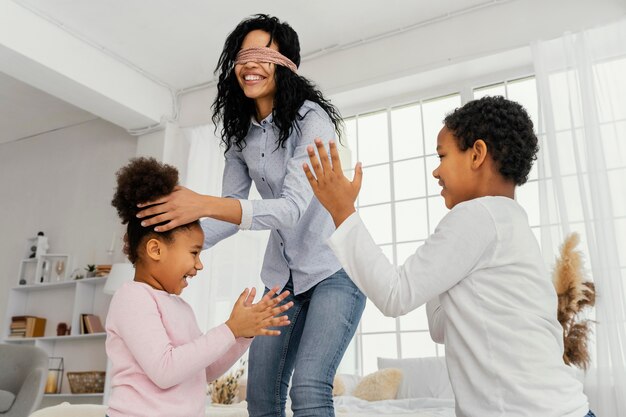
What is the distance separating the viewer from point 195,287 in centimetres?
508

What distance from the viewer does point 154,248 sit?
146 cm

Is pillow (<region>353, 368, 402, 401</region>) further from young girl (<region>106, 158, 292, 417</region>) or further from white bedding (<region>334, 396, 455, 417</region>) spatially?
young girl (<region>106, 158, 292, 417</region>)

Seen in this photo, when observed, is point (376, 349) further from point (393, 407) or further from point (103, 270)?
point (103, 270)

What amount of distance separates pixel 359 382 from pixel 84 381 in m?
2.70

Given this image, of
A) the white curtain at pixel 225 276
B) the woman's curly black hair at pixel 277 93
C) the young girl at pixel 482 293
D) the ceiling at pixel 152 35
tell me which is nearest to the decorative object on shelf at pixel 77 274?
the white curtain at pixel 225 276

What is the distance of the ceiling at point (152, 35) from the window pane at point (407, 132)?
1.55 feet

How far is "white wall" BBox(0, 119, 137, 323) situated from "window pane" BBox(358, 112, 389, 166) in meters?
2.36

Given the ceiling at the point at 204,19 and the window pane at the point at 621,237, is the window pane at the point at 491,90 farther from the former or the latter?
the window pane at the point at 621,237

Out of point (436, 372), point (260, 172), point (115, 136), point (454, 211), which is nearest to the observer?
point (454, 211)

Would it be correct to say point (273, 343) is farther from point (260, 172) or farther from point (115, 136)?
point (115, 136)

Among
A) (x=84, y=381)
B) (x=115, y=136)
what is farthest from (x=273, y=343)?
(x=115, y=136)

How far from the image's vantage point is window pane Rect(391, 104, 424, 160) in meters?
4.86

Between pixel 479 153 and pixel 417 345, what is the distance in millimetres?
3234

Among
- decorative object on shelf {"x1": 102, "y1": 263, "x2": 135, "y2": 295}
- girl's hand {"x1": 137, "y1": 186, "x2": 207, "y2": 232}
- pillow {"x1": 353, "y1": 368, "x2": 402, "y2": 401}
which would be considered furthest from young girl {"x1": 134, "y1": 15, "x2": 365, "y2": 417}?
decorative object on shelf {"x1": 102, "y1": 263, "x2": 135, "y2": 295}
